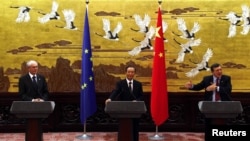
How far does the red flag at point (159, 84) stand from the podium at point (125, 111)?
2418 mm

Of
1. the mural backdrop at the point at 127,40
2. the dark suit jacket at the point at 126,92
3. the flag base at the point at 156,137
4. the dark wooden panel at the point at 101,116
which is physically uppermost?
the mural backdrop at the point at 127,40

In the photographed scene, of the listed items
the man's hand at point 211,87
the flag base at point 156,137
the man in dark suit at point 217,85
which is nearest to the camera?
the man's hand at point 211,87

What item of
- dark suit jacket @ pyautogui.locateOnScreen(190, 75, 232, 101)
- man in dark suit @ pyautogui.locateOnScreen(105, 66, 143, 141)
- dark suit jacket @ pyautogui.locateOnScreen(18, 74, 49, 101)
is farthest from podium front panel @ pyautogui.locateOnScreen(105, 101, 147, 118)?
dark suit jacket @ pyautogui.locateOnScreen(18, 74, 49, 101)

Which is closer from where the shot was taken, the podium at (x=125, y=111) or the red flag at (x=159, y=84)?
the podium at (x=125, y=111)

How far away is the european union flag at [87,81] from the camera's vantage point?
8.18 meters

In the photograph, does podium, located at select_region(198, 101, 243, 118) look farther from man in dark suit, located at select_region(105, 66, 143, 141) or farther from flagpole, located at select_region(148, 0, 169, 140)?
flagpole, located at select_region(148, 0, 169, 140)

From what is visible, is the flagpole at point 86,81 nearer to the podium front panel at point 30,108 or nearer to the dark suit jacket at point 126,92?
the dark suit jacket at point 126,92

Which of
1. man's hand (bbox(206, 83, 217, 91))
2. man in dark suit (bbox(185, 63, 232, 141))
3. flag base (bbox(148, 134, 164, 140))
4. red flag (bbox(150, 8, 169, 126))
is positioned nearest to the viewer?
man's hand (bbox(206, 83, 217, 91))

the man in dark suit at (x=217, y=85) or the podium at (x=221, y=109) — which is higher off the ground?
the man in dark suit at (x=217, y=85)

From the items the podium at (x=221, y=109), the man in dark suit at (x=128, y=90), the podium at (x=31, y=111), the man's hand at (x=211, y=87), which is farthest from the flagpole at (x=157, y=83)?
the podium at (x=31, y=111)

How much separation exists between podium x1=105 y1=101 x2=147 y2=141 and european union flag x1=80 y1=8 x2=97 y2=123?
2.54 metres

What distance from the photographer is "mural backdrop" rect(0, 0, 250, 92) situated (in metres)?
8.92

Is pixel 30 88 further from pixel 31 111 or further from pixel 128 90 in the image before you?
pixel 128 90

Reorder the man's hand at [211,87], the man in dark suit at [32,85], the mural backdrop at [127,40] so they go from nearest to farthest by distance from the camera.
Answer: the man's hand at [211,87] < the man in dark suit at [32,85] < the mural backdrop at [127,40]
